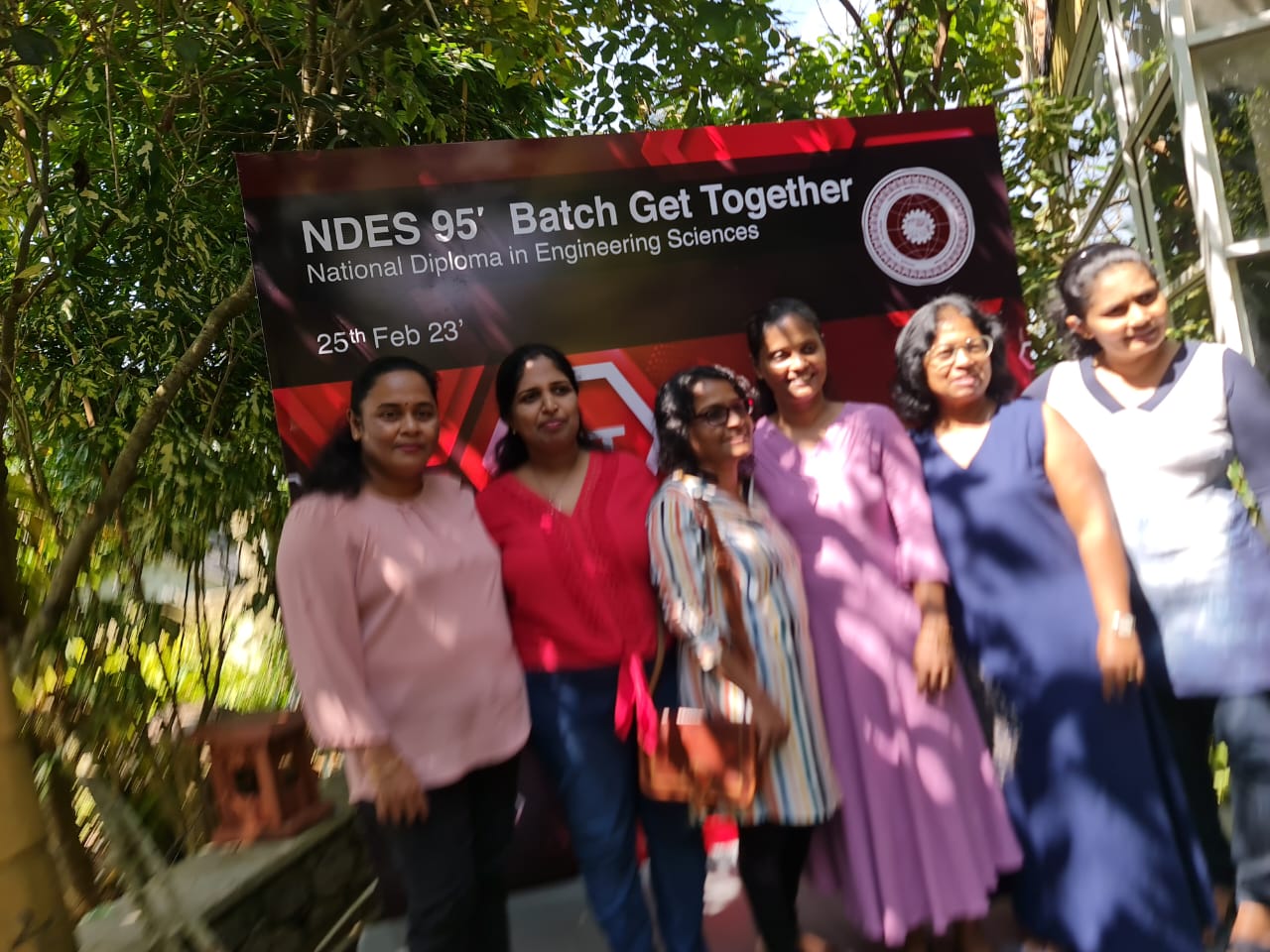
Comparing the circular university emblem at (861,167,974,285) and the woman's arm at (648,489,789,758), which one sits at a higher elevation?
the circular university emblem at (861,167,974,285)

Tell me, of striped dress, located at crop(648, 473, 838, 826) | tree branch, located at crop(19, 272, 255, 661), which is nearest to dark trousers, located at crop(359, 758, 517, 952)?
striped dress, located at crop(648, 473, 838, 826)

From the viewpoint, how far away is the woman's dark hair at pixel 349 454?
2.25 metres

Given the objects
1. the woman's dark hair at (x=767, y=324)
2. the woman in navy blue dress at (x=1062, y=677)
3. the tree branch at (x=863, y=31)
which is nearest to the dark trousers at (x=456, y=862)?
the woman's dark hair at (x=767, y=324)

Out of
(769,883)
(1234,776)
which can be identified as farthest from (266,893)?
(1234,776)

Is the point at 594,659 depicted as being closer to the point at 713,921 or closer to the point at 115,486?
the point at 713,921

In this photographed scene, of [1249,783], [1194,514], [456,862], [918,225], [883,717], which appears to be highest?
[918,225]

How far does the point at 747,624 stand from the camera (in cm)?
228

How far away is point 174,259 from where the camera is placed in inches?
150

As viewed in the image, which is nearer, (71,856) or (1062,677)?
(1062,677)

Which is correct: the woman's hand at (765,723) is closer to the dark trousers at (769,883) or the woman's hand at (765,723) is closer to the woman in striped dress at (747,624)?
the woman in striped dress at (747,624)

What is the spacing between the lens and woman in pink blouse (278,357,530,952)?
2146 mm

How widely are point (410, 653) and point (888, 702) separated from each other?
1.10 m

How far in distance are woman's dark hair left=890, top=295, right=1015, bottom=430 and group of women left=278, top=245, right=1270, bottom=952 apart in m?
0.07

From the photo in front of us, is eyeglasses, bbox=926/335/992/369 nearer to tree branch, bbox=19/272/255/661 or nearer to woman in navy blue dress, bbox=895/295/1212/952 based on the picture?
woman in navy blue dress, bbox=895/295/1212/952
